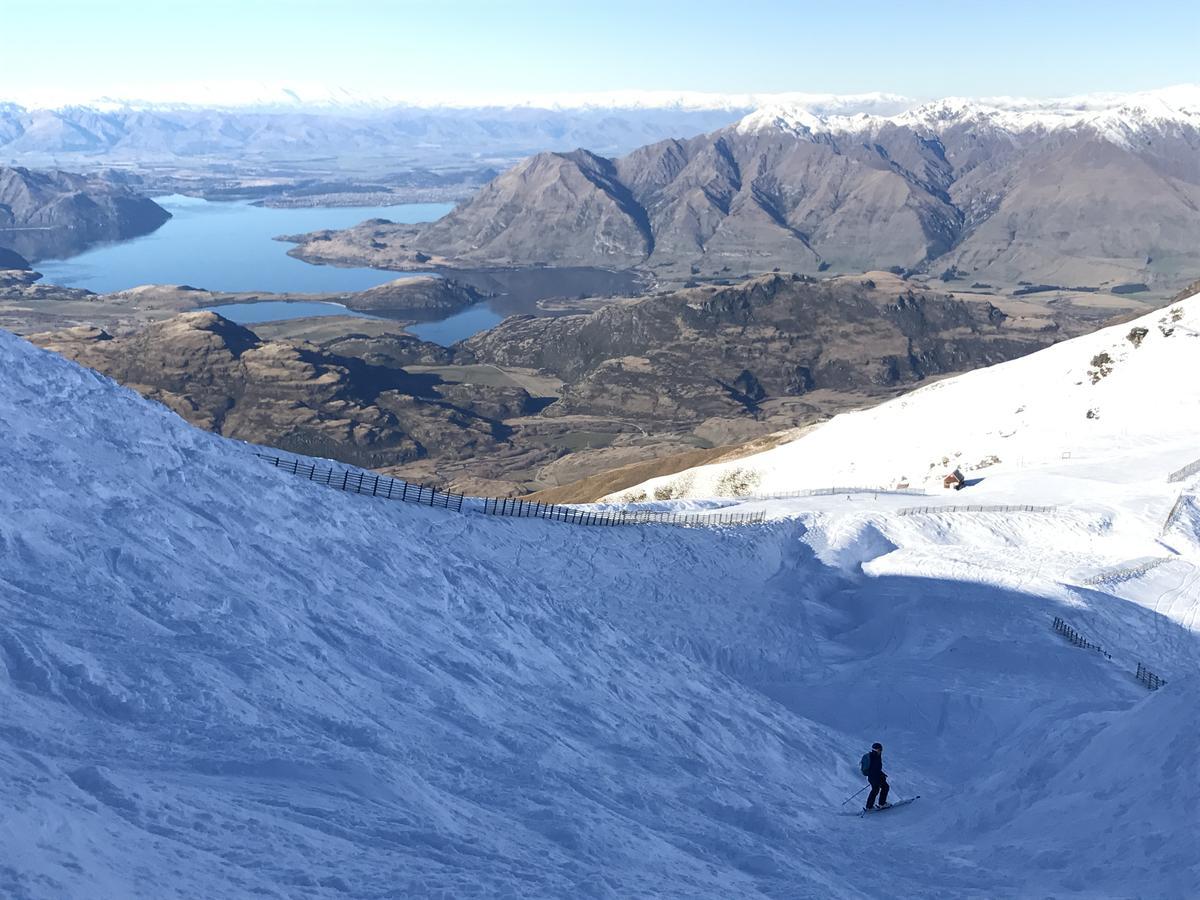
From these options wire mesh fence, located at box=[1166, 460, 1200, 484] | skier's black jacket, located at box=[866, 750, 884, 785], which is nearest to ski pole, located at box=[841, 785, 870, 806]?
Result: skier's black jacket, located at box=[866, 750, 884, 785]

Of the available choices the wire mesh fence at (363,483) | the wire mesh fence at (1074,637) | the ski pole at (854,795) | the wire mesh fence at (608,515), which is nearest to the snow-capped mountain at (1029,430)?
the wire mesh fence at (608,515)

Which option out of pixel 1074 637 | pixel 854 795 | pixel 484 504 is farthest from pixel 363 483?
pixel 1074 637

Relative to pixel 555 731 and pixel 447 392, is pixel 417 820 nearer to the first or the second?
pixel 555 731

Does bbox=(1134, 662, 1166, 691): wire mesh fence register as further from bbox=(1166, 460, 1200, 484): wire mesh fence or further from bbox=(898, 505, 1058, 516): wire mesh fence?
bbox=(1166, 460, 1200, 484): wire mesh fence

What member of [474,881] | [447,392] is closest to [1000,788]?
[474,881]

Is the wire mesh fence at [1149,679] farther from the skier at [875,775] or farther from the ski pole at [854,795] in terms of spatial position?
the skier at [875,775]

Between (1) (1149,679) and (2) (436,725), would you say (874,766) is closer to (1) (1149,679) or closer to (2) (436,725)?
(2) (436,725)

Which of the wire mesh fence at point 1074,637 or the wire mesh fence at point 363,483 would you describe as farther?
the wire mesh fence at point 1074,637
